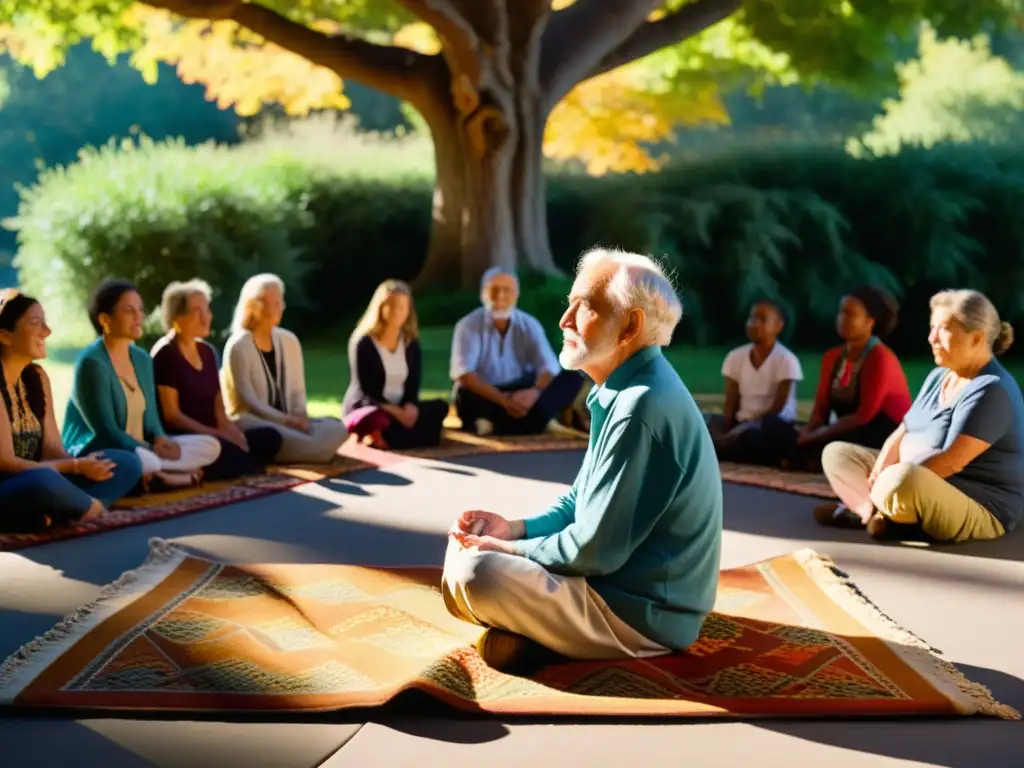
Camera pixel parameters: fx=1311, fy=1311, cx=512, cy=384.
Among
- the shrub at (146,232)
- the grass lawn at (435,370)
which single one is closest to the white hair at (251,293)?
the grass lawn at (435,370)

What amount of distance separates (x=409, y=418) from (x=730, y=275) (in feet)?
26.1

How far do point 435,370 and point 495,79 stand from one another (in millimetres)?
3105

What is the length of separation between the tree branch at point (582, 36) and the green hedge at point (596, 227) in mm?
2241

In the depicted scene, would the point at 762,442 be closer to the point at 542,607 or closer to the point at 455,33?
the point at 542,607

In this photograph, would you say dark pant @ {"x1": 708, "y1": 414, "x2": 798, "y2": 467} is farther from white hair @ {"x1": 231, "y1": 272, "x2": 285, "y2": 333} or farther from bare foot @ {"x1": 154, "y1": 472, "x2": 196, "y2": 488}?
bare foot @ {"x1": 154, "y1": 472, "x2": 196, "y2": 488}

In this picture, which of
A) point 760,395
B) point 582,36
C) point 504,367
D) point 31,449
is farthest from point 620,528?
point 582,36

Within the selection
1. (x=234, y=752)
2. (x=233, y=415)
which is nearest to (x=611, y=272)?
(x=234, y=752)

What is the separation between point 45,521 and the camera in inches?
227

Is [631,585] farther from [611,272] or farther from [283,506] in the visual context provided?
[283,506]

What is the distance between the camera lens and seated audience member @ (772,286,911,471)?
23.6 feet

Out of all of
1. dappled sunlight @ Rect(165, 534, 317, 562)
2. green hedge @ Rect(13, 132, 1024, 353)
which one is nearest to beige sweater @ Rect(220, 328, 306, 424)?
dappled sunlight @ Rect(165, 534, 317, 562)

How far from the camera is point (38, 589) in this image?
4.86 m

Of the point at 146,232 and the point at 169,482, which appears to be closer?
the point at 169,482

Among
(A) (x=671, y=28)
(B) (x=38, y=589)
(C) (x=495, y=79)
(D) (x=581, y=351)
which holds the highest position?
(A) (x=671, y=28)
